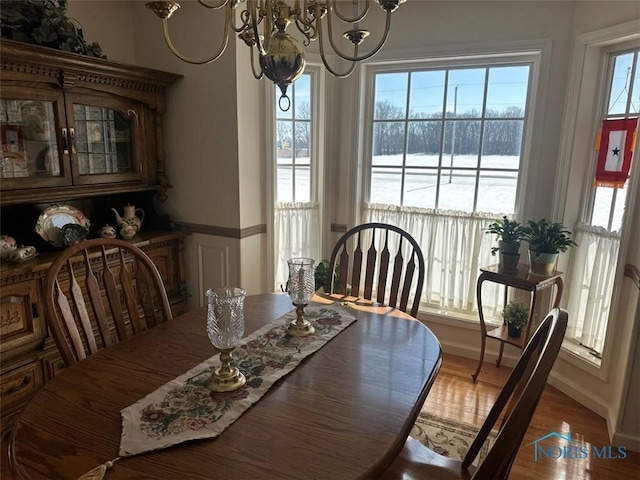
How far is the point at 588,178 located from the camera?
2.50 metres

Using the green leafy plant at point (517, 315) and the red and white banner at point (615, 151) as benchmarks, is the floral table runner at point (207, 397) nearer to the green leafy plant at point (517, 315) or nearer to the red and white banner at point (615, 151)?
the green leafy plant at point (517, 315)

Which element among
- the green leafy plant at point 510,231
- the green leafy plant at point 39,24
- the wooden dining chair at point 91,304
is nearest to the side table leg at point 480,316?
the green leafy plant at point 510,231

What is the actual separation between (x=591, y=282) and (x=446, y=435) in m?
1.26

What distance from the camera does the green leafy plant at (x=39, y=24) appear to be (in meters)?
1.98

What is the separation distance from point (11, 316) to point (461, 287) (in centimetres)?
265

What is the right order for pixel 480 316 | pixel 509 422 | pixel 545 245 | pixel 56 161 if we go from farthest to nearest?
pixel 480 316
pixel 545 245
pixel 56 161
pixel 509 422

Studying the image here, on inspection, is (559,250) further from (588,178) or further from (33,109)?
(33,109)

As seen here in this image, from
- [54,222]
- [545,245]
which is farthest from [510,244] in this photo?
[54,222]

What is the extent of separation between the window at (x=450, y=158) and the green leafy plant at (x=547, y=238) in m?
0.36

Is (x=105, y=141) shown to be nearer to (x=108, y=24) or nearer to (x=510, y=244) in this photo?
(x=108, y=24)

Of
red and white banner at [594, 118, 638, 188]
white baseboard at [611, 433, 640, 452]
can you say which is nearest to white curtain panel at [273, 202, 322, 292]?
red and white banner at [594, 118, 638, 188]

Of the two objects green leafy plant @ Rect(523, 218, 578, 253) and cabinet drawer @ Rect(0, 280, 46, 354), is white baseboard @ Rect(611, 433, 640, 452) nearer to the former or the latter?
green leafy plant @ Rect(523, 218, 578, 253)

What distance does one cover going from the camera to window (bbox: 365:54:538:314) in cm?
270

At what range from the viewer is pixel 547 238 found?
93.3 inches
